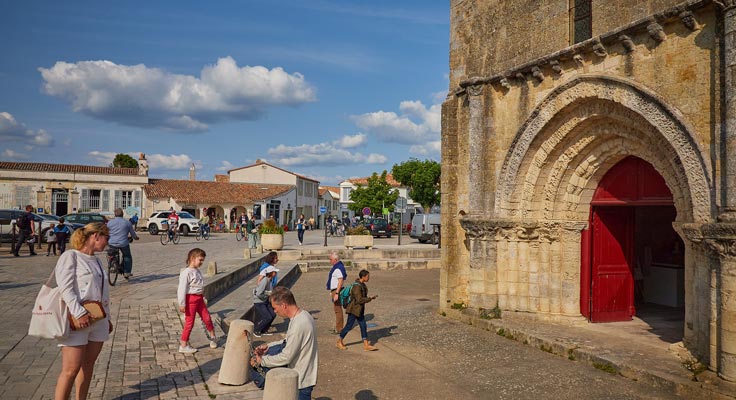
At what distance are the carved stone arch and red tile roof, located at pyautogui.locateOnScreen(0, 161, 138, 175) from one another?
140ft

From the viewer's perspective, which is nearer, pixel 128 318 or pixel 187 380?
pixel 187 380

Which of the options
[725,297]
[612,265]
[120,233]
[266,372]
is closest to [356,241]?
[120,233]

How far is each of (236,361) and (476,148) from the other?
18.2 feet

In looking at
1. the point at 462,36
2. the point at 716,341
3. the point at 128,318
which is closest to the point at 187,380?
the point at 128,318

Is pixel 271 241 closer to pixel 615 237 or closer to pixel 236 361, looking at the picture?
pixel 615 237

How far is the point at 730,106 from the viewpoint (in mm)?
5391

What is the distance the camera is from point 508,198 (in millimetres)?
8805

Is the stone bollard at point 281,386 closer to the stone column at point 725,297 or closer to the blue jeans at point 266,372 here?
the blue jeans at point 266,372

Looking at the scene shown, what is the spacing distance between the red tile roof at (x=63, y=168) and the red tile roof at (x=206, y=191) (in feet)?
9.70

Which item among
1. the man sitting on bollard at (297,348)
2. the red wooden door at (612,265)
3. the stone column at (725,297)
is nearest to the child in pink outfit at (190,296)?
the man sitting on bollard at (297,348)

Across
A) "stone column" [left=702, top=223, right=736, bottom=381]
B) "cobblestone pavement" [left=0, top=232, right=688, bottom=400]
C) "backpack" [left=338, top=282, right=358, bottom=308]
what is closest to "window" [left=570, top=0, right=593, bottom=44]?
"stone column" [left=702, top=223, right=736, bottom=381]

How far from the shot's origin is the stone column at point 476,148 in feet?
30.0

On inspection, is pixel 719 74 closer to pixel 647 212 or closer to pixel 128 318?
pixel 647 212

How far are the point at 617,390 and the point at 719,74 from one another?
11.4 ft
